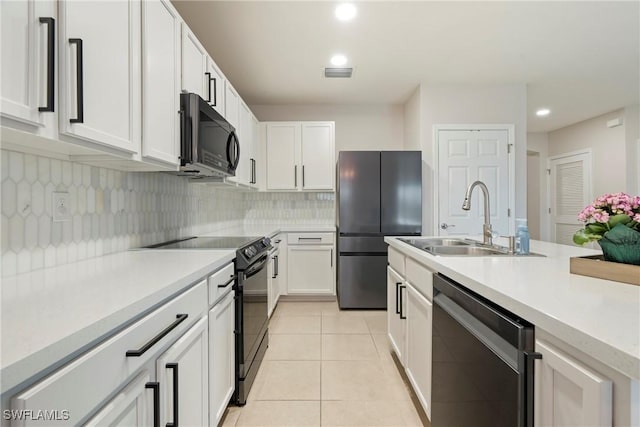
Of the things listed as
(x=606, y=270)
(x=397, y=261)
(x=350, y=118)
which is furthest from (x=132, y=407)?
(x=350, y=118)

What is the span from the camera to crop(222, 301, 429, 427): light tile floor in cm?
168

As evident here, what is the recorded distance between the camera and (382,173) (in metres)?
3.50

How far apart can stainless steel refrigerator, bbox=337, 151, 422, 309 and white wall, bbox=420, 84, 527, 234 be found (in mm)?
485

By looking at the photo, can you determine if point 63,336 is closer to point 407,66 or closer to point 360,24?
point 360,24

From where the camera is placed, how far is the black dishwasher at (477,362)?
2.53 ft

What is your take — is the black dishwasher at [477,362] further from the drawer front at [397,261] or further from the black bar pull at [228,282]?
the black bar pull at [228,282]

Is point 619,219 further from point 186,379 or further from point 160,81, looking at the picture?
point 160,81

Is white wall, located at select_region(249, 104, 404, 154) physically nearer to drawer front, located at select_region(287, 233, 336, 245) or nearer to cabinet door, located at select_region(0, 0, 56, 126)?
drawer front, located at select_region(287, 233, 336, 245)

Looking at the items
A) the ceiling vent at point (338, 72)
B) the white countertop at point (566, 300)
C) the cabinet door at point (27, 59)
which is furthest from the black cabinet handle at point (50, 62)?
the ceiling vent at point (338, 72)

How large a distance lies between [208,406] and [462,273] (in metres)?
1.20

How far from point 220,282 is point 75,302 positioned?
0.71m

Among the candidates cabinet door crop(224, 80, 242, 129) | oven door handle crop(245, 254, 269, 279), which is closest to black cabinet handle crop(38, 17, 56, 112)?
oven door handle crop(245, 254, 269, 279)

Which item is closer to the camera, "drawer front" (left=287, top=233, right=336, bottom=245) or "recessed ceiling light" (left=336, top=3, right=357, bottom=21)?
"recessed ceiling light" (left=336, top=3, right=357, bottom=21)

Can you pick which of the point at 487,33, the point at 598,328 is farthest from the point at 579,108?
the point at 598,328
